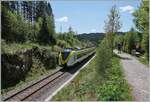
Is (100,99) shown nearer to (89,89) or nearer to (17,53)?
(89,89)

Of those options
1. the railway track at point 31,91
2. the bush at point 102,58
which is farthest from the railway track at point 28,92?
the bush at point 102,58

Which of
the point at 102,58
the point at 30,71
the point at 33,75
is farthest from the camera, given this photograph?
the point at 30,71

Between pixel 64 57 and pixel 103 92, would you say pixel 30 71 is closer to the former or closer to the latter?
pixel 64 57

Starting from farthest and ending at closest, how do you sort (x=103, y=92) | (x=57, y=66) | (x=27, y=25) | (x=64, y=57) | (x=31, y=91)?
(x=27, y=25) < (x=57, y=66) < (x=64, y=57) < (x=31, y=91) < (x=103, y=92)

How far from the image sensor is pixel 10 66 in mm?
23812

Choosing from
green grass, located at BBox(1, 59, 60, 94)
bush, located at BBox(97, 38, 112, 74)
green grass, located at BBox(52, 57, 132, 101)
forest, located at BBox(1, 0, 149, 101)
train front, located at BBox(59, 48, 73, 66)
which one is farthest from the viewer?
train front, located at BBox(59, 48, 73, 66)

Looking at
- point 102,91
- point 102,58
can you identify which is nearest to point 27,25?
point 102,58

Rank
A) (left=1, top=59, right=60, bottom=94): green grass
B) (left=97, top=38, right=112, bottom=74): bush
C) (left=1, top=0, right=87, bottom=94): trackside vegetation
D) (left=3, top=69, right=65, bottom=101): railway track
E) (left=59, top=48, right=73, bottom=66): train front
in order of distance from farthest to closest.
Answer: (left=59, top=48, right=73, bottom=66): train front < (left=1, top=0, right=87, bottom=94): trackside vegetation < (left=97, top=38, right=112, bottom=74): bush < (left=1, top=59, right=60, bottom=94): green grass < (left=3, top=69, right=65, bottom=101): railway track

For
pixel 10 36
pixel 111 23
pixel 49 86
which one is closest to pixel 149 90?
pixel 49 86

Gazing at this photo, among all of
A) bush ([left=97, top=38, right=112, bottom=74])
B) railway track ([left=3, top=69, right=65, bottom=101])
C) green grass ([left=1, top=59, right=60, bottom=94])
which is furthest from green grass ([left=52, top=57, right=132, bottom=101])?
green grass ([left=1, top=59, right=60, bottom=94])

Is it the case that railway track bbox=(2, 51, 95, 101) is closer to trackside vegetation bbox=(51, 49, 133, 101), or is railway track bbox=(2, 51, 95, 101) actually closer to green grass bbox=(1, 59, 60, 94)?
green grass bbox=(1, 59, 60, 94)

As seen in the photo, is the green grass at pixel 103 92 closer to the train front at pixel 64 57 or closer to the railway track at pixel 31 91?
the railway track at pixel 31 91

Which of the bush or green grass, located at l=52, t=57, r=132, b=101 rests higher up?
the bush

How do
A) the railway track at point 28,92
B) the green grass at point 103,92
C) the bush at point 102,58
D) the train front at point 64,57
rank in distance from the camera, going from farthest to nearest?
the train front at point 64,57 < the bush at point 102,58 < the railway track at point 28,92 < the green grass at point 103,92
